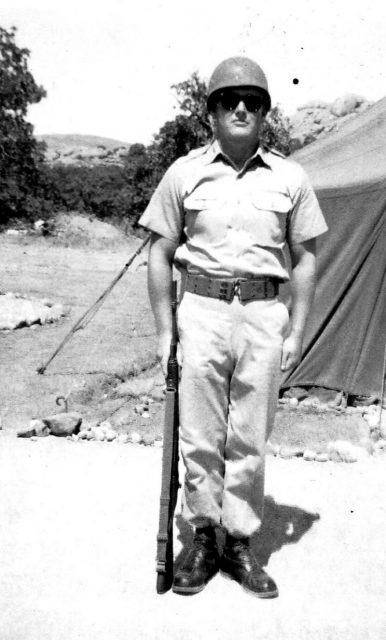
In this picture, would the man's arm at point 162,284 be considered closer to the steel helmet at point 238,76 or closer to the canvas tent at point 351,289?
the steel helmet at point 238,76

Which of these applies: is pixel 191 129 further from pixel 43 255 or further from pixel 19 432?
pixel 19 432

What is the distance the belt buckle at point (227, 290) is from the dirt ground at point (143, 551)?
110 cm

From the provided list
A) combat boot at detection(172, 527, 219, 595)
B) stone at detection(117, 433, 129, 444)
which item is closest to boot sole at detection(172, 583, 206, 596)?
combat boot at detection(172, 527, 219, 595)

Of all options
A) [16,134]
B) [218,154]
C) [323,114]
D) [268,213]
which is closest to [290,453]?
[268,213]

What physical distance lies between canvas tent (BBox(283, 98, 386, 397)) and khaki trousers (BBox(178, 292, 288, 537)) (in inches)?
136

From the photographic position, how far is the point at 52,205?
26.5 metres

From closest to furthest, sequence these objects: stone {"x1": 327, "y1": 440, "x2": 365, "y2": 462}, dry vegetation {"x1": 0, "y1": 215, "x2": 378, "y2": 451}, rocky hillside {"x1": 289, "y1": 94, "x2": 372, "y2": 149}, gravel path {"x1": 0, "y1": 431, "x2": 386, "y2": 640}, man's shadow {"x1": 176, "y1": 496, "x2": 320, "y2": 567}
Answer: gravel path {"x1": 0, "y1": 431, "x2": 386, "y2": 640} < man's shadow {"x1": 176, "y1": 496, "x2": 320, "y2": 567} < stone {"x1": 327, "y1": 440, "x2": 365, "y2": 462} < dry vegetation {"x1": 0, "y1": 215, "x2": 378, "y2": 451} < rocky hillside {"x1": 289, "y1": 94, "x2": 372, "y2": 149}

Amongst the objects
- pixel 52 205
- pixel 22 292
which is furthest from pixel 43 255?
pixel 52 205

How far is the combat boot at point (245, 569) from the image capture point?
9.09ft

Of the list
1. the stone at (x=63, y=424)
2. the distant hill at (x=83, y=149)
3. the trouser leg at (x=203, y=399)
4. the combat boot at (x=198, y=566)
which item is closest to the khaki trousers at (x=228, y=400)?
the trouser leg at (x=203, y=399)

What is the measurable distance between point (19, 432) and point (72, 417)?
14.4 inches

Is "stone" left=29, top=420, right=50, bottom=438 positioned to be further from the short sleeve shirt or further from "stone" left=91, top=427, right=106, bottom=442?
the short sleeve shirt

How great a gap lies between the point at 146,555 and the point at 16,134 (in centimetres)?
2477

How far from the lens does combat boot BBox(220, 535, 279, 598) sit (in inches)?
109
